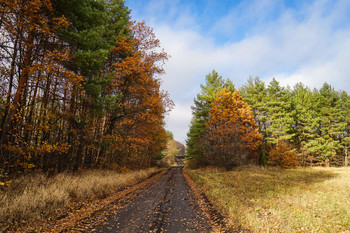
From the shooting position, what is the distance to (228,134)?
2270 cm

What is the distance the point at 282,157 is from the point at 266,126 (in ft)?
24.8

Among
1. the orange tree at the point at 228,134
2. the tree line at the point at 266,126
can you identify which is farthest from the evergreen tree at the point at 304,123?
the orange tree at the point at 228,134

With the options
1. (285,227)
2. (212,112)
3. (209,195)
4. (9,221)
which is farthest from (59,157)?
(212,112)

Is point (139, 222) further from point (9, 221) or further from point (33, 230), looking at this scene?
point (9, 221)

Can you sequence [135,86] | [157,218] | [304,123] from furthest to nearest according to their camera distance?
1. [304,123]
2. [135,86]
3. [157,218]

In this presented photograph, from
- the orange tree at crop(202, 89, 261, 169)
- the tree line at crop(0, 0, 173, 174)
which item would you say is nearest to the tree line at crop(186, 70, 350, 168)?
the orange tree at crop(202, 89, 261, 169)

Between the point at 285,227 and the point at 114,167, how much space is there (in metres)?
14.7

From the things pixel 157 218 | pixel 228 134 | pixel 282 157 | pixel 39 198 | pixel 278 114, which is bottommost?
pixel 157 218

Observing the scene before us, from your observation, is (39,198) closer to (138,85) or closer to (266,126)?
(138,85)

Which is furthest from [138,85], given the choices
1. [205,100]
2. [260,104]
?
[260,104]

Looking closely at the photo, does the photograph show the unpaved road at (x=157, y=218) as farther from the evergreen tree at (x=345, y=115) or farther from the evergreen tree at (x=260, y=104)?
the evergreen tree at (x=345, y=115)

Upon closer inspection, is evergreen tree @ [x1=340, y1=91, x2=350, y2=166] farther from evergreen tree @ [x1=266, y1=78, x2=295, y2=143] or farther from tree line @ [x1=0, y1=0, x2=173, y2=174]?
tree line @ [x1=0, y1=0, x2=173, y2=174]

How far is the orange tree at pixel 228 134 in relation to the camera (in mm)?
22406

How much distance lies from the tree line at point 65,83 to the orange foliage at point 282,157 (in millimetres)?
20457
